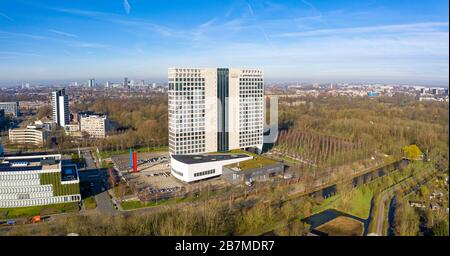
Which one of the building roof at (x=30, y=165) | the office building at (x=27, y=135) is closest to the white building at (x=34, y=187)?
the building roof at (x=30, y=165)

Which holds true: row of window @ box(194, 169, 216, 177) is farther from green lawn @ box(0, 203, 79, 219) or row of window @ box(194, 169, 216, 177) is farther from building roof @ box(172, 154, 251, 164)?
green lawn @ box(0, 203, 79, 219)

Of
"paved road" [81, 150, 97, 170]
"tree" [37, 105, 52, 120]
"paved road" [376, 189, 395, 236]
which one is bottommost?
"paved road" [376, 189, 395, 236]

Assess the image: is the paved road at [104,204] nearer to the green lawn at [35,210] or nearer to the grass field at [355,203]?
the green lawn at [35,210]

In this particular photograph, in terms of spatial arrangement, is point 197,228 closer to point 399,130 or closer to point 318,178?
point 318,178

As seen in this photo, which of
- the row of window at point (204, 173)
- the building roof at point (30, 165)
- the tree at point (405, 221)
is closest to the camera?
the tree at point (405, 221)

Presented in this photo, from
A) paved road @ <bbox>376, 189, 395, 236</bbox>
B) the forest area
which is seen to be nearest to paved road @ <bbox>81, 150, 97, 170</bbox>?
the forest area
